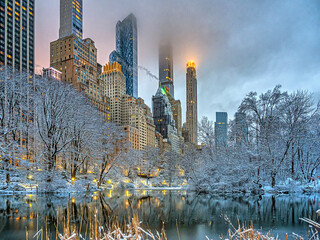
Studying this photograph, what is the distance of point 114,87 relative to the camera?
6152 inches

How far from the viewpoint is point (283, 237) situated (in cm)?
1067

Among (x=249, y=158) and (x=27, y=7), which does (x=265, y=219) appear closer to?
(x=249, y=158)

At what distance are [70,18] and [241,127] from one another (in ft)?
512

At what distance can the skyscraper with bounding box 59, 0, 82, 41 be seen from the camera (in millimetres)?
161250

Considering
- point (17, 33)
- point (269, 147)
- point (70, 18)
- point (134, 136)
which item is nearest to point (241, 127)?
point (269, 147)

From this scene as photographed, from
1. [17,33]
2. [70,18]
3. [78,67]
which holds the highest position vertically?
[70,18]

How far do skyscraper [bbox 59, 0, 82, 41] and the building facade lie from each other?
29221 mm

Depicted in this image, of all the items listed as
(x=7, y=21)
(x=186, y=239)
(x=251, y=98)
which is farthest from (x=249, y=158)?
(x=7, y=21)

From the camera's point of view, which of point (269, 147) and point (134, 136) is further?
point (134, 136)

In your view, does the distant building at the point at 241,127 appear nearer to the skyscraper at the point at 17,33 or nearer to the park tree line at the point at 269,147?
the park tree line at the point at 269,147

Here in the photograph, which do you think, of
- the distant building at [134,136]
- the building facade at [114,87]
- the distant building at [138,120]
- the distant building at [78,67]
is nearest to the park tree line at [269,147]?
the distant building at [78,67]

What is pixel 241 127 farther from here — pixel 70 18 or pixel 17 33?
pixel 70 18

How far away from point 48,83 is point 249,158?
26.7 metres

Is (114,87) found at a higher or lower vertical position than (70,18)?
lower
